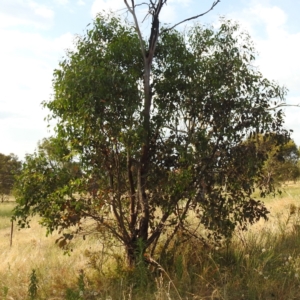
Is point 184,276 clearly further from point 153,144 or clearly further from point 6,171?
point 6,171

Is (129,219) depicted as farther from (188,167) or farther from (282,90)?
(282,90)

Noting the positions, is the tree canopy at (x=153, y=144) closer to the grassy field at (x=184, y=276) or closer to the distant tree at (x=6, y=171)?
the grassy field at (x=184, y=276)

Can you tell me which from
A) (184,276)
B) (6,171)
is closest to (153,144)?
(184,276)

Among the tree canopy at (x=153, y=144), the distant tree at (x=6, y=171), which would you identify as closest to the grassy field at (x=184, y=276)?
the tree canopy at (x=153, y=144)

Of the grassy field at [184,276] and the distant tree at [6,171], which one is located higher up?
the distant tree at [6,171]

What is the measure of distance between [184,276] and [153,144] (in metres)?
2.00

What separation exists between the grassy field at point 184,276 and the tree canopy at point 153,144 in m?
0.43

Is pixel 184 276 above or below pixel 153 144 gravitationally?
below

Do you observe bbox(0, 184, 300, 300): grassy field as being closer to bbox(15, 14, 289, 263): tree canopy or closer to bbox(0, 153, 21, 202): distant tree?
bbox(15, 14, 289, 263): tree canopy

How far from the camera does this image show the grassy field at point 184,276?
5812 mm

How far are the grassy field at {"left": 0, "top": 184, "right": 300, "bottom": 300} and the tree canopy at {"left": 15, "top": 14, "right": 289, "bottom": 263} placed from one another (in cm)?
43

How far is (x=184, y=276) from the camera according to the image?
20.6 ft

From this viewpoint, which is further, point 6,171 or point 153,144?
point 6,171

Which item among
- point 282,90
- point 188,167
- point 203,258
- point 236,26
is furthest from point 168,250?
point 236,26
